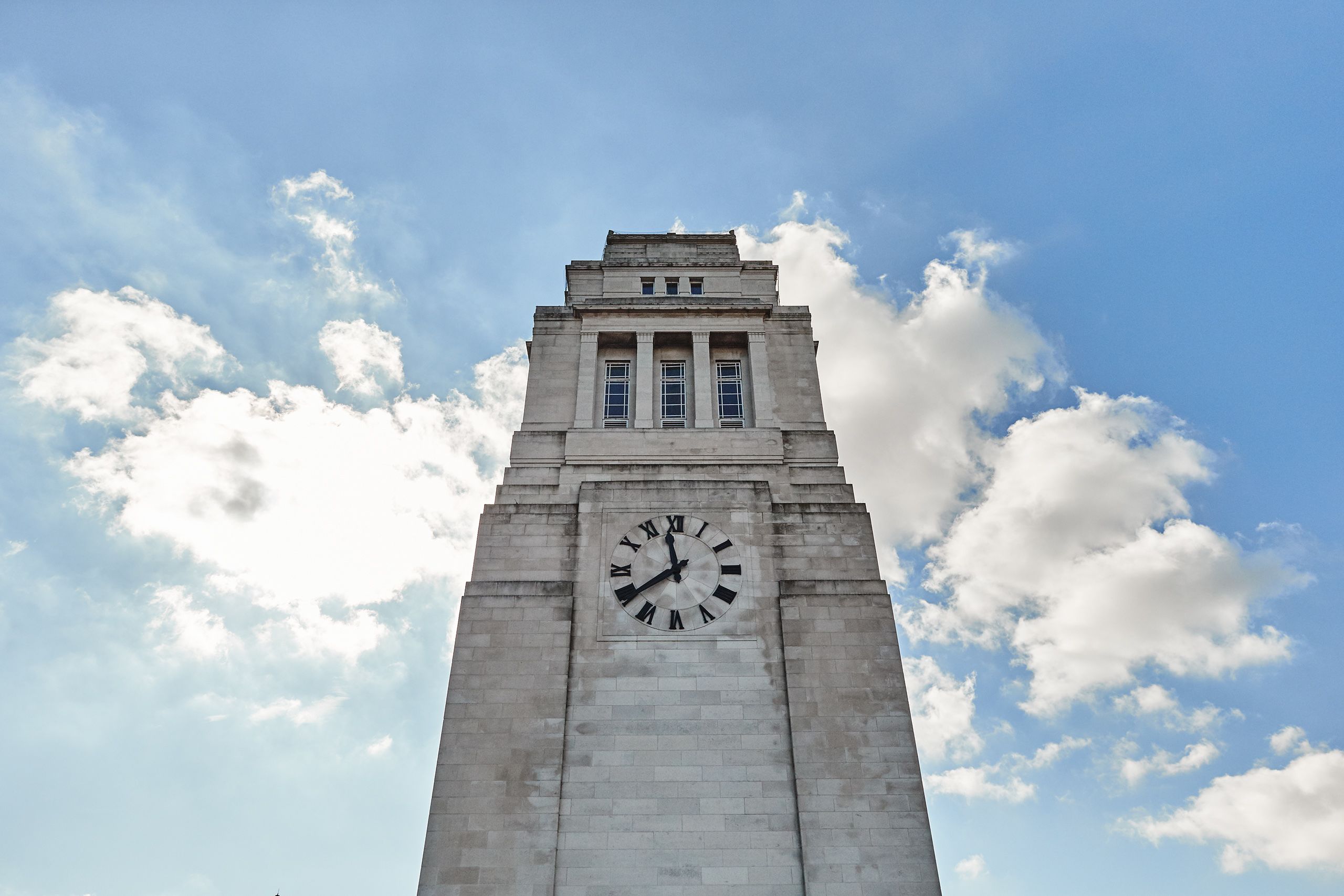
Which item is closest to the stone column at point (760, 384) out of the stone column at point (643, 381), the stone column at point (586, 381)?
the stone column at point (643, 381)

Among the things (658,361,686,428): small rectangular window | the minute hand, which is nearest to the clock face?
the minute hand

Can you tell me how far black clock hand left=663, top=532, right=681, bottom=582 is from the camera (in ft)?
81.1

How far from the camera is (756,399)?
1187 inches

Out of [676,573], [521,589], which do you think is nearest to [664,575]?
[676,573]

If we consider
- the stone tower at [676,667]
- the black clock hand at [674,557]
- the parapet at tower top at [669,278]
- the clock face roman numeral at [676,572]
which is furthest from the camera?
the parapet at tower top at [669,278]

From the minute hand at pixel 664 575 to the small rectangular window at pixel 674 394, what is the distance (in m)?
6.40

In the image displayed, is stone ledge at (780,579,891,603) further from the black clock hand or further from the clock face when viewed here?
the black clock hand

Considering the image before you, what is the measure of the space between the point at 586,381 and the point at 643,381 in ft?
6.71

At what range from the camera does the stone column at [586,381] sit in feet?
96.9

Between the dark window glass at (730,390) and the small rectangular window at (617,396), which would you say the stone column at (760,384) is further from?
the small rectangular window at (617,396)

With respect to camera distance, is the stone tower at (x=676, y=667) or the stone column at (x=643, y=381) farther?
the stone column at (x=643, y=381)

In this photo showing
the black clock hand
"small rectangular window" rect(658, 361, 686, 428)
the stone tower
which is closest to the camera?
the stone tower

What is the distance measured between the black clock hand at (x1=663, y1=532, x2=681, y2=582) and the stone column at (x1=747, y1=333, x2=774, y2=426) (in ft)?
19.9

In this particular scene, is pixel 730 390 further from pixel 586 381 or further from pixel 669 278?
pixel 669 278
